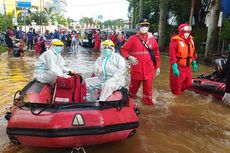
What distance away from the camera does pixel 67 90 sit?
5.68 meters

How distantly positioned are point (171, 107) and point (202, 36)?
1263cm

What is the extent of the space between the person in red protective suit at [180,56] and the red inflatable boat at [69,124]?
260cm

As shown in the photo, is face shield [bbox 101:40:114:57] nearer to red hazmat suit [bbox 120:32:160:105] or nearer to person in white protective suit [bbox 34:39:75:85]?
person in white protective suit [bbox 34:39:75:85]

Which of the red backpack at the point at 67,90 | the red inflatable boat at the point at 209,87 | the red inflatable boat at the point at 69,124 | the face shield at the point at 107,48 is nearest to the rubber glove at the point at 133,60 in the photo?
the face shield at the point at 107,48

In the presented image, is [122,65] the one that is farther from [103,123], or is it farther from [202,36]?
[202,36]

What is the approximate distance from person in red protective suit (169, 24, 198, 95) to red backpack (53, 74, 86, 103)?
7.47 ft

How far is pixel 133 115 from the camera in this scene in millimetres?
4930

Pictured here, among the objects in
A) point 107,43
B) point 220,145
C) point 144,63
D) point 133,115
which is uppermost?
point 107,43

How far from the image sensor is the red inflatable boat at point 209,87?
798 centimetres

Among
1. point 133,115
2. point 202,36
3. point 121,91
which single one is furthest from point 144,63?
point 202,36

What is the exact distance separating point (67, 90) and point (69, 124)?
133 cm

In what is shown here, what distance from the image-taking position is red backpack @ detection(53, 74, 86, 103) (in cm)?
563

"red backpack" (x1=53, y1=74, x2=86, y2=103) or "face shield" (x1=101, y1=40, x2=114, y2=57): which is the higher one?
"face shield" (x1=101, y1=40, x2=114, y2=57)

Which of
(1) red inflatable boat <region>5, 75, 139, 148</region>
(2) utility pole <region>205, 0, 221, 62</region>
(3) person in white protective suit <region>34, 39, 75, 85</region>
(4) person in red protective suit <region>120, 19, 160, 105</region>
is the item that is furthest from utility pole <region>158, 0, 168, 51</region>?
(1) red inflatable boat <region>5, 75, 139, 148</region>
